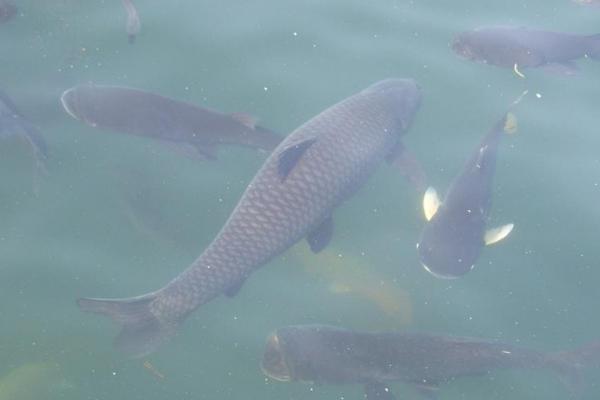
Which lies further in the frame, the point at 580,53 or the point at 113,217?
the point at 580,53

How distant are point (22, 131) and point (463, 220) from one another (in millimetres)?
3776

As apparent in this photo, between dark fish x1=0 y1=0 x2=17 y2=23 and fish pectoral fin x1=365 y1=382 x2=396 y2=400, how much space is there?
197 inches

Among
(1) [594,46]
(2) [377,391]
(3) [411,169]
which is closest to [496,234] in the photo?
(3) [411,169]

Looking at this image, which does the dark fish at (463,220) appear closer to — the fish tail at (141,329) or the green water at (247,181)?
the green water at (247,181)

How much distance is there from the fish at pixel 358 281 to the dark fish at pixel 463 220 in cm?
37

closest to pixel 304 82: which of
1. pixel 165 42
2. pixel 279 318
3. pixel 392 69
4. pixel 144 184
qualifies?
pixel 392 69

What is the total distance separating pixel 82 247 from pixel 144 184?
75cm

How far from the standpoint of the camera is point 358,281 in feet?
18.3

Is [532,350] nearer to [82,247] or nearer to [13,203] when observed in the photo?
[82,247]

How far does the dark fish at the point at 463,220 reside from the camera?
545cm

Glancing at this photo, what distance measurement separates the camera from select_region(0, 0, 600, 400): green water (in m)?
5.21

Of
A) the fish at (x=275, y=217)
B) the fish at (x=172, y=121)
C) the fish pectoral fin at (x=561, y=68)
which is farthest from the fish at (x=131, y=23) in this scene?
the fish pectoral fin at (x=561, y=68)

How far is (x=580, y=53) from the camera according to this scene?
22.4 feet

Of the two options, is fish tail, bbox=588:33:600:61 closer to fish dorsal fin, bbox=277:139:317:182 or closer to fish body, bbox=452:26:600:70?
fish body, bbox=452:26:600:70
